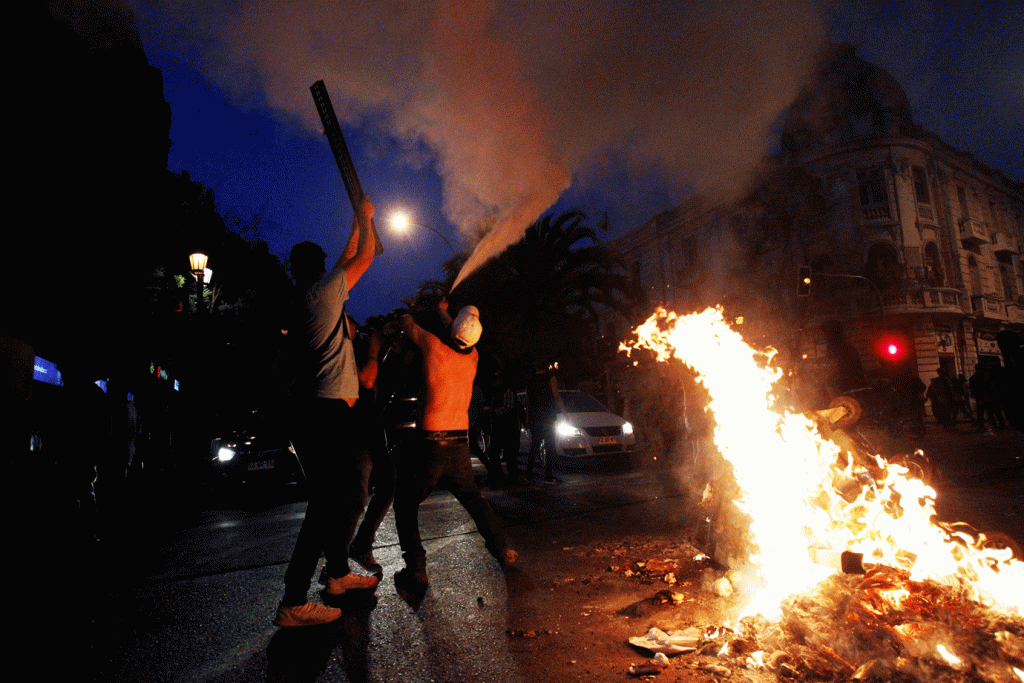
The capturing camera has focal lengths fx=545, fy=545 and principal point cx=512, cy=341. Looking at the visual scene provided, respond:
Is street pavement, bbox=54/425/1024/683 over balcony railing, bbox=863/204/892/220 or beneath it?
beneath

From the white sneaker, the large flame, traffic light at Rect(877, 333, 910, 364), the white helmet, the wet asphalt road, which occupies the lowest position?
the wet asphalt road

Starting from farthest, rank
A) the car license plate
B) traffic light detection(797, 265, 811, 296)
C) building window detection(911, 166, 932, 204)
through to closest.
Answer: building window detection(911, 166, 932, 204)
traffic light detection(797, 265, 811, 296)
the car license plate

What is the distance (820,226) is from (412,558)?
3101 centimetres

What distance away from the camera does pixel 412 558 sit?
379 cm

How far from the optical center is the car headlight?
456 inches

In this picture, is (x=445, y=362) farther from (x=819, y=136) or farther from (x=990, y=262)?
(x=990, y=262)

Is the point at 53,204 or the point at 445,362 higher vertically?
the point at 53,204

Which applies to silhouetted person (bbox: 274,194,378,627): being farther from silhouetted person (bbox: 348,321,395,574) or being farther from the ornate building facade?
the ornate building facade

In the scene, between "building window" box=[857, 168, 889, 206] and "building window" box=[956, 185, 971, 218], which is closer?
"building window" box=[857, 168, 889, 206]

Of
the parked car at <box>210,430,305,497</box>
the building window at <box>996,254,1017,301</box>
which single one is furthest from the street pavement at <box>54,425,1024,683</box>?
the building window at <box>996,254,1017,301</box>

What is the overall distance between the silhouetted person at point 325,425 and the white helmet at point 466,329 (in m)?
0.78

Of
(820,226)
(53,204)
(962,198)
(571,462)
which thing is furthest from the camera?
(962,198)

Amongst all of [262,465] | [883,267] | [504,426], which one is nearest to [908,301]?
[883,267]

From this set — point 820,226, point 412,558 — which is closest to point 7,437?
point 412,558
